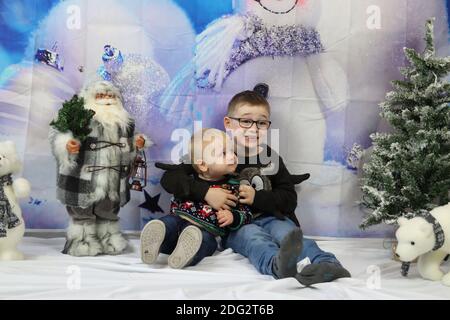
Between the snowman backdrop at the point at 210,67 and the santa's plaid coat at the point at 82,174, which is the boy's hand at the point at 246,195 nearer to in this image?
the snowman backdrop at the point at 210,67

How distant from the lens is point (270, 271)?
1.66 meters

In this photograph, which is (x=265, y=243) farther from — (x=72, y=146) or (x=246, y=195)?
(x=72, y=146)

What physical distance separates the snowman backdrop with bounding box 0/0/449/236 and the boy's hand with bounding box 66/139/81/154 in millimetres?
385

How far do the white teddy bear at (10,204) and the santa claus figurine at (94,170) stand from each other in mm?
133

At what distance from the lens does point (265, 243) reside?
1771 millimetres

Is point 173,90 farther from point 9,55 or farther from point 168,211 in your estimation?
point 9,55

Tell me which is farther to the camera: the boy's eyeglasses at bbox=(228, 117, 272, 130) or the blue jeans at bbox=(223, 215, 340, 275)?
the boy's eyeglasses at bbox=(228, 117, 272, 130)

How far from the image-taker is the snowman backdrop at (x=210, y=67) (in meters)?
2.11

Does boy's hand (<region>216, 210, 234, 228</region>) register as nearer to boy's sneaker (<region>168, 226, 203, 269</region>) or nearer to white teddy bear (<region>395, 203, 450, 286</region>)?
boy's sneaker (<region>168, 226, 203, 269</region>)

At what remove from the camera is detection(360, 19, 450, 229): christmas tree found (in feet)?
5.99

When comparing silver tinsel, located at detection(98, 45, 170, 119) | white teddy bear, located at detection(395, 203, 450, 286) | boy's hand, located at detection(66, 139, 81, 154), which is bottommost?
→ white teddy bear, located at detection(395, 203, 450, 286)

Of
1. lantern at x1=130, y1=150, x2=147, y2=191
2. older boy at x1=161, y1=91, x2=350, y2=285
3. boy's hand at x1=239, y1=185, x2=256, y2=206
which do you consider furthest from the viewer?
lantern at x1=130, y1=150, x2=147, y2=191

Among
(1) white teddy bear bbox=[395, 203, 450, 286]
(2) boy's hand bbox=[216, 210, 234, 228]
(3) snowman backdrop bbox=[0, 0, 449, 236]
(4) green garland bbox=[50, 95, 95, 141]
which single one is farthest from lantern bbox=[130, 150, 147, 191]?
(1) white teddy bear bbox=[395, 203, 450, 286]

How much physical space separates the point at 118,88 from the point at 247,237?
787 mm
